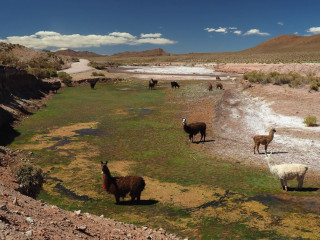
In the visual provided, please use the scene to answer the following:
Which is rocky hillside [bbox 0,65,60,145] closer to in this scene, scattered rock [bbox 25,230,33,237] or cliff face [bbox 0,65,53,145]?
cliff face [bbox 0,65,53,145]

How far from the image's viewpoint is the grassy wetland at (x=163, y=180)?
874cm

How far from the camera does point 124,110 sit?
2695cm

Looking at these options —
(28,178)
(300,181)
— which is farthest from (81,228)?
(300,181)

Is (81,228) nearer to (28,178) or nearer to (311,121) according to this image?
(28,178)

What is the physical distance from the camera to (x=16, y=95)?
29.3 metres

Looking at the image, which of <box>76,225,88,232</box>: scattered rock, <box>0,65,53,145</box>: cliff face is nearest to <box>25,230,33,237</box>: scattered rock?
<box>76,225,88,232</box>: scattered rock

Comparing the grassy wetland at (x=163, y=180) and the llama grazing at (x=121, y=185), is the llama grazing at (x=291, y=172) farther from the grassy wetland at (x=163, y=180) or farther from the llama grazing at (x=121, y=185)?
the llama grazing at (x=121, y=185)

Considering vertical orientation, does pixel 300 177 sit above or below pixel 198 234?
above

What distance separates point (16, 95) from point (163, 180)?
74.6 ft

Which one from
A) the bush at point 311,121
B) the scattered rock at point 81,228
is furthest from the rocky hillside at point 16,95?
the bush at point 311,121

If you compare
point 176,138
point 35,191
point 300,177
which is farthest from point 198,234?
point 176,138

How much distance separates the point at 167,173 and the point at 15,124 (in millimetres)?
13999

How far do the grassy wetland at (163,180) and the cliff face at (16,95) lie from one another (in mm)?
992

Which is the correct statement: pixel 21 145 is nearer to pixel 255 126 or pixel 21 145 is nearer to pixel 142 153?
pixel 142 153
